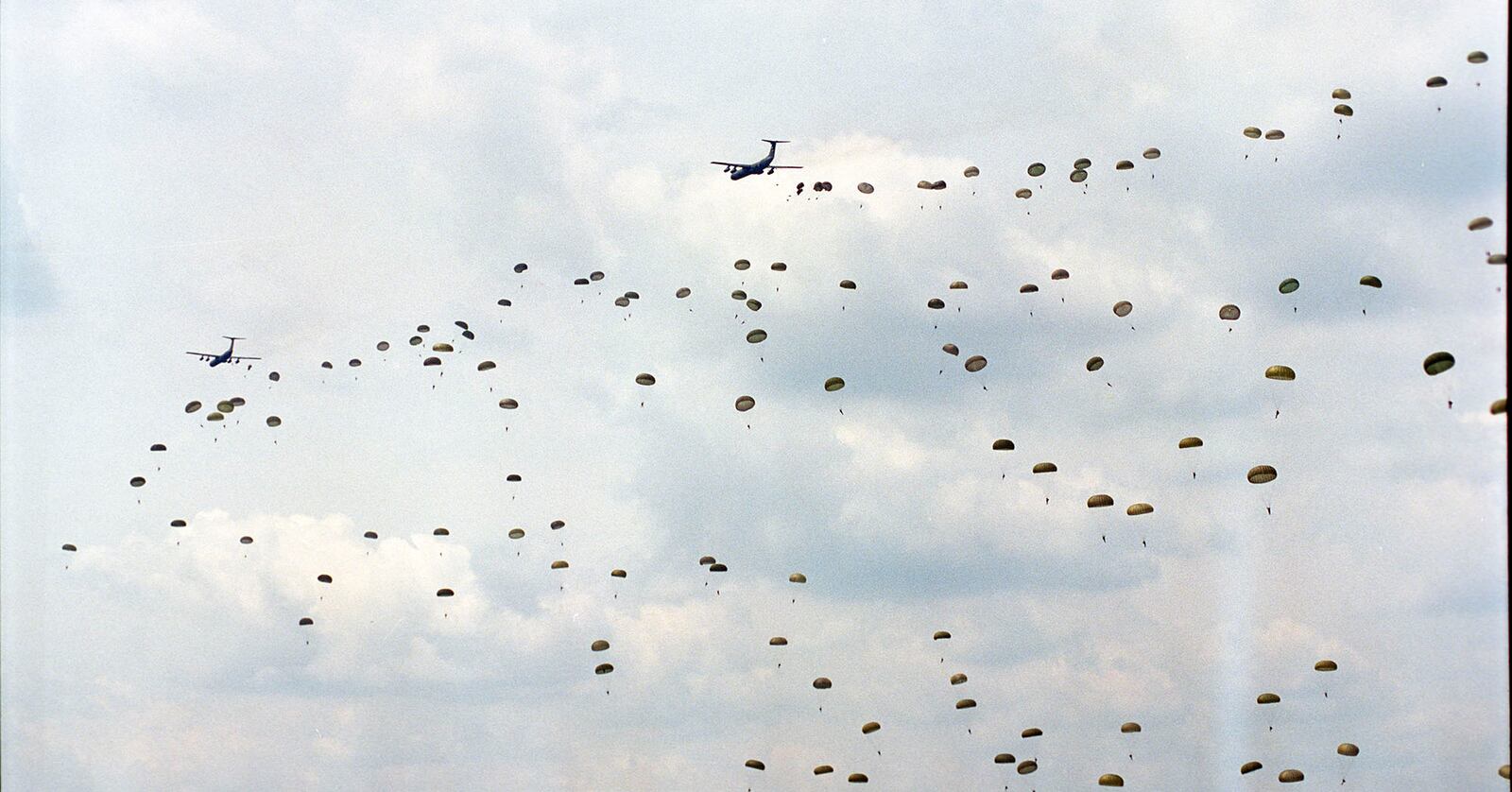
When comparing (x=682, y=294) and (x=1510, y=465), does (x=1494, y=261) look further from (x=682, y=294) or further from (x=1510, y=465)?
(x=682, y=294)

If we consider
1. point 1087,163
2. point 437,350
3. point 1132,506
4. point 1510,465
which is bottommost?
point 1510,465

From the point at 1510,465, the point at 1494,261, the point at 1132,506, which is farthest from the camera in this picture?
the point at 1132,506

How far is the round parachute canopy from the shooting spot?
291 feet

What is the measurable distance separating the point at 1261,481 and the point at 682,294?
119 ft

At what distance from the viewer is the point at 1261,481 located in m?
107

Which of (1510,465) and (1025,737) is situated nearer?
(1510,465)

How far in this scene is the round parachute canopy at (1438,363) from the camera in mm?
88675

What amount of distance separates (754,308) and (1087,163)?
70.9 ft

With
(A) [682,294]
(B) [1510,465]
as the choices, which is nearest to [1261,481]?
(A) [682,294]

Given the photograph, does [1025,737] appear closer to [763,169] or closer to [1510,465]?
[763,169]

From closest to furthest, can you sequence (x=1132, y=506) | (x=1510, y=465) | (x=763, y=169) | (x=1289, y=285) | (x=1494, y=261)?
(x=1510, y=465) < (x=1494, y=261) < (x=1289, y=285) < (x=1132, y=506) < (x=763, y=169)

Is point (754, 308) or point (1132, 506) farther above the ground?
point (754, 308)

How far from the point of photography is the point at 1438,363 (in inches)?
3541

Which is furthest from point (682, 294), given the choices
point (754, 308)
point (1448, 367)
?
point (1448, 367)
